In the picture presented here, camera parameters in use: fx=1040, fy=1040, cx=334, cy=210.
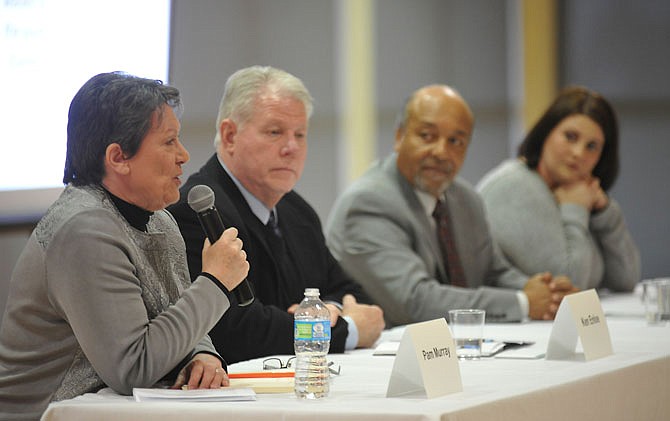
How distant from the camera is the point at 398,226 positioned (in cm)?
379

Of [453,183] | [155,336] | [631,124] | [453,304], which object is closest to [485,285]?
[453,183]

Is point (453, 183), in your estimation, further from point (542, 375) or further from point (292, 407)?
point (292, 407)

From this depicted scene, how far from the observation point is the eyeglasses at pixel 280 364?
2342 millimetres

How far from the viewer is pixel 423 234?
384cm

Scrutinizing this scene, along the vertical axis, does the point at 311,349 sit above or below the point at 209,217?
below

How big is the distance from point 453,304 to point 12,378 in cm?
178

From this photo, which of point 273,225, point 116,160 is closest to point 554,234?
point 273,225

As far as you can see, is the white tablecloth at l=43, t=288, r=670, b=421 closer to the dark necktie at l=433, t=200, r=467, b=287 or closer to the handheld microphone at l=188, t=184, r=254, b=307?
the handheld microphone at l=188, t=184, r=254, b=307

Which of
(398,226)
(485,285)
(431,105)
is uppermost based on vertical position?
(431,105)

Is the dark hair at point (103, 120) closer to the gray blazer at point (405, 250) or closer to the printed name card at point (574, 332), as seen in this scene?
the printed name card at point (574, 332)

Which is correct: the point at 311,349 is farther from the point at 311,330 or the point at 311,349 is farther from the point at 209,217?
the point at 209,217

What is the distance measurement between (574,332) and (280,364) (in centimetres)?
73

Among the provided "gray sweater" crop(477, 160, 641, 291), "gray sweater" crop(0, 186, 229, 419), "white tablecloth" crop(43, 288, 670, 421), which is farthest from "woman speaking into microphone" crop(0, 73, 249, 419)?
"gray sweater" crop(477, 160, 641, 291)

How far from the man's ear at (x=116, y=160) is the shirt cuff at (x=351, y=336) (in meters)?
0.95
